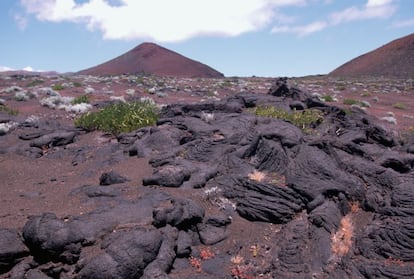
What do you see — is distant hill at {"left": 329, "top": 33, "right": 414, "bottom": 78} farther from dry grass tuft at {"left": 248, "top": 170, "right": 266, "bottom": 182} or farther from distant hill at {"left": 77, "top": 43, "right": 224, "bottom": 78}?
dry grass tuft at {"left": 248, "top": 170, "right": 266, "bottom": 182}

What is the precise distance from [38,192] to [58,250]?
3.10 m

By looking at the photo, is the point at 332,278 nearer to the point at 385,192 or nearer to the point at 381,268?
the point at 381,268

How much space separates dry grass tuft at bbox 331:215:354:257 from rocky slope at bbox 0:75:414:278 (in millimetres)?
24

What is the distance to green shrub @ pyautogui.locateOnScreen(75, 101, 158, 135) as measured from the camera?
14.2 m

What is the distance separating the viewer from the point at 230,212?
8.62 metres

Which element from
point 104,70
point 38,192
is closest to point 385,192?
point 38,192

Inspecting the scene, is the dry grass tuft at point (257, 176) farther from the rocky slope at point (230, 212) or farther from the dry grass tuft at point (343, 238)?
the dry grass tuft at point (343, 238)

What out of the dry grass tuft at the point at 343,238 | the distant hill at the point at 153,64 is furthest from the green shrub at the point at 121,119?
the distant hill at the point at 153,64

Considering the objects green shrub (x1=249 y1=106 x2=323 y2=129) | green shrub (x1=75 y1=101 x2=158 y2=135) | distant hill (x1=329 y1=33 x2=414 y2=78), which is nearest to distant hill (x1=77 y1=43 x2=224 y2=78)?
distant hill (x1=329 y1=33 x2=414 y2=78)

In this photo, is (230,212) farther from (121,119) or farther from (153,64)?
(153,64)

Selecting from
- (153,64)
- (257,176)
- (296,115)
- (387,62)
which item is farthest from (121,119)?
(387,62)

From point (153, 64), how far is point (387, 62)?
4263cm

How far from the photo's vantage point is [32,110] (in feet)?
66.0

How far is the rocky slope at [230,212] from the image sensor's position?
7062 millimetres
